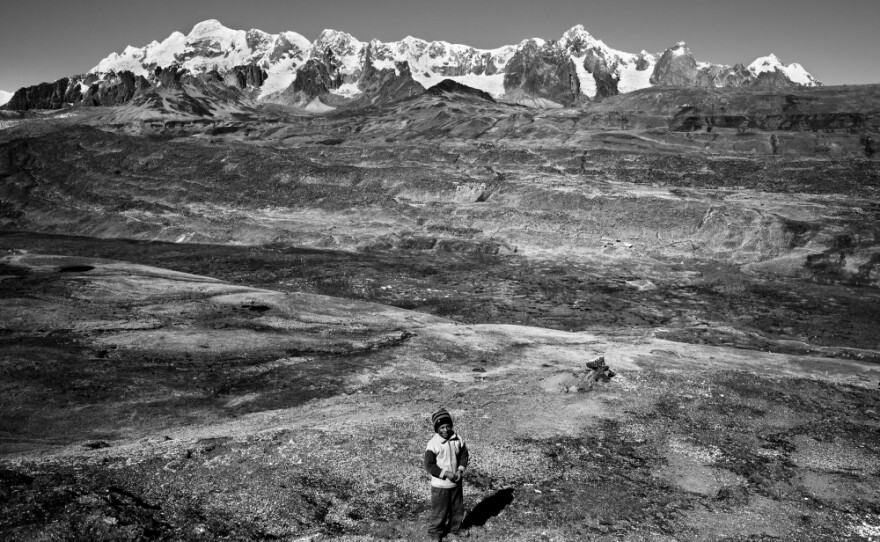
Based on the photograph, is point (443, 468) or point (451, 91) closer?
point (443, 468)

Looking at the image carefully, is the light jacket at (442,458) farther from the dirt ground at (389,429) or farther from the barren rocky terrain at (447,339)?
the dirt ground at (389,429)

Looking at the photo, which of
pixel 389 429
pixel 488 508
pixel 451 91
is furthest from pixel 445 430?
pixel 451 91

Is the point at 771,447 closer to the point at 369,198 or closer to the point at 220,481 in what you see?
the point at 220,481

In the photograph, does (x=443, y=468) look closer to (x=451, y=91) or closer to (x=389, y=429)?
(x=389, y=429)

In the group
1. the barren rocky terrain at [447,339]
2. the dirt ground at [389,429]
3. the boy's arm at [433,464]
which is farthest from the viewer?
the barren rocky terrain at [447,339]

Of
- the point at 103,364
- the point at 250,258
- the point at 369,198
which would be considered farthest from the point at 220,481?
the point at 369,198

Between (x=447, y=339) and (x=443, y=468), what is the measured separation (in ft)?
59.4

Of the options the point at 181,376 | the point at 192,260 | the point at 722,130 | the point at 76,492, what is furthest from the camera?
the point at 722,130

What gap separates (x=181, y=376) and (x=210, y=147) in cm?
7323

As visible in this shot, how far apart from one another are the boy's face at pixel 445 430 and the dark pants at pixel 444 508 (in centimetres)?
94

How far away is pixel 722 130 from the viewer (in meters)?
94.5

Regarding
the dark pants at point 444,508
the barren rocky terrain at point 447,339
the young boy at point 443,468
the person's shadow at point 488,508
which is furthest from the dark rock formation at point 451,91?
the dark pants at point 444,508

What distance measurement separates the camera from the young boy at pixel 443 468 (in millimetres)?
10078

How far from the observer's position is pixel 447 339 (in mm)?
28203
